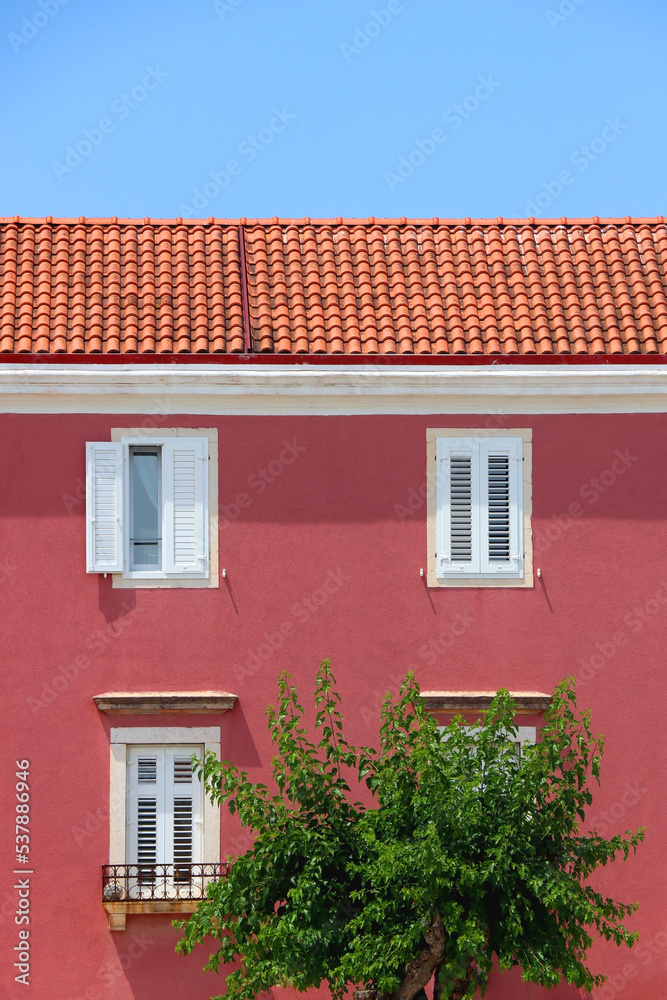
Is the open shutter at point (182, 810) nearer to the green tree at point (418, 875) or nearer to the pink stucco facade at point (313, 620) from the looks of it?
the pink stucco facade at point (313, 620)

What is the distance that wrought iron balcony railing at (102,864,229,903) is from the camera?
14344mm

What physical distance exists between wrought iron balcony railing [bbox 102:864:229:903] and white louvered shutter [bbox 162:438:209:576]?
10.1ft

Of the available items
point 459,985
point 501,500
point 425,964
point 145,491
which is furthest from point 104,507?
A: point 459,985

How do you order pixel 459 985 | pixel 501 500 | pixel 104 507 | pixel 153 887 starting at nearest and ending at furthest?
pixel 459 985 < pixel 153 887 < pixel 104 507 < pixel 501 500

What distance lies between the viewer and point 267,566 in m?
15.0

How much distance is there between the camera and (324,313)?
51.9 feet

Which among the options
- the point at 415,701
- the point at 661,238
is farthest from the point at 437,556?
the point at 661,238

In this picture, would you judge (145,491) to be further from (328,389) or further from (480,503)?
(480,503)

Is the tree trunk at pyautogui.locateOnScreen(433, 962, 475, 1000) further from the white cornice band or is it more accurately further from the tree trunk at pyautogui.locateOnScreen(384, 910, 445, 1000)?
the white cornice band

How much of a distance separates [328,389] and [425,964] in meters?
6.06

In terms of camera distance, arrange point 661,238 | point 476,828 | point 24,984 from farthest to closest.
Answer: point 661,238, point 24,984, point 476,828

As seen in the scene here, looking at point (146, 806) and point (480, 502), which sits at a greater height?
point (480, 502)

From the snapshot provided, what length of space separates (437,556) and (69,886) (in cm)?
519

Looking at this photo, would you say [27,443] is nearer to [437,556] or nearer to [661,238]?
[437,556]
